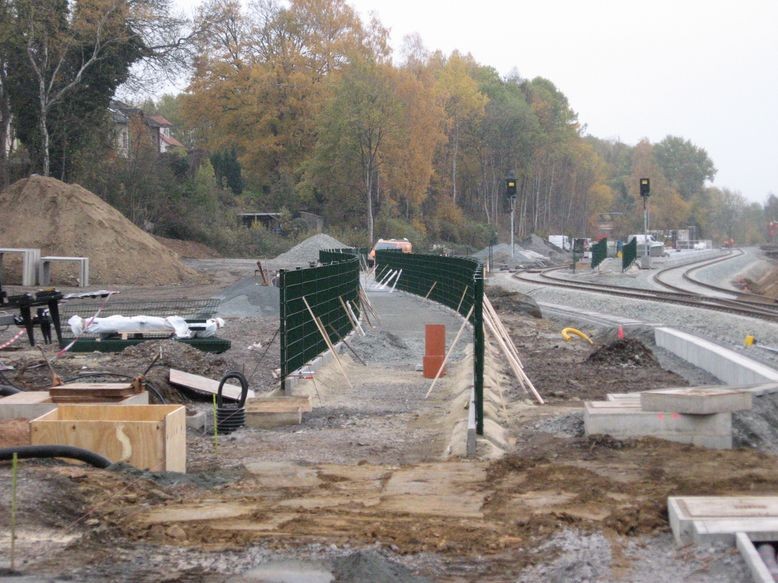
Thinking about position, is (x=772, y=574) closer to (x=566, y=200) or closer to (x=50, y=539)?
(x=50, y=539)

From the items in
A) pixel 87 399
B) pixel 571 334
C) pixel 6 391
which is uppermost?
pixel 87 399

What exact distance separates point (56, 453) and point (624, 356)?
34.4 ft

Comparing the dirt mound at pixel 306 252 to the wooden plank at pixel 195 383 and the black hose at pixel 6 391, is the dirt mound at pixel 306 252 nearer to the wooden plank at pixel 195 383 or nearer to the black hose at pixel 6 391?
the wooden plank at pixel 195 383

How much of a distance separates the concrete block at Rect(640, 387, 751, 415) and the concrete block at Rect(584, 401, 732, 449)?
74 mm

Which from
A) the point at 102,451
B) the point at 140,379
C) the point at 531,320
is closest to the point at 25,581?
the point at 102,451

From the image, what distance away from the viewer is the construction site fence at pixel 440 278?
1534 centimetres

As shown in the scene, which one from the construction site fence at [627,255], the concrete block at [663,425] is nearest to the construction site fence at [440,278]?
the concrete block at [663,425]

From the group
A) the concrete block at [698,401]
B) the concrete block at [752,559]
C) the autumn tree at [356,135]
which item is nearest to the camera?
the concrete block at [752,559]

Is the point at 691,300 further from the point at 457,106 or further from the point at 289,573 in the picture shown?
the point at 457,106

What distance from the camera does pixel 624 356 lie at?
15945mm

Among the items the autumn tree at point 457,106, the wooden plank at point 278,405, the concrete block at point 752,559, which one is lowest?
the wooden plank at point 278,405

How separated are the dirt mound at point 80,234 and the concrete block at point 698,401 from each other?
31547mm

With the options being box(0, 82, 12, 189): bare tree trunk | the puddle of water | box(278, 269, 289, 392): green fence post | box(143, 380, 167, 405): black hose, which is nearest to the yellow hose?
box(278, 269, 289, 392): green fence post

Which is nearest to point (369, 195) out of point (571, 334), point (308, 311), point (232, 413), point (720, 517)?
point (571, 334)
